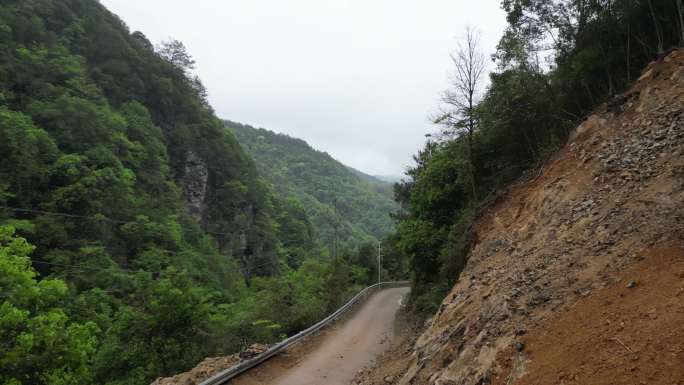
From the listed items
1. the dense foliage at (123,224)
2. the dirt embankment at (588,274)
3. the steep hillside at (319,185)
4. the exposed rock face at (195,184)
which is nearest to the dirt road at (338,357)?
the dirt embankment at (588,274)

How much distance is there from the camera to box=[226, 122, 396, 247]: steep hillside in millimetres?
101562

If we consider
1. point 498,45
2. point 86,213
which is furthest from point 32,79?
point 498,45

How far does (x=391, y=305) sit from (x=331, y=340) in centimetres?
1256

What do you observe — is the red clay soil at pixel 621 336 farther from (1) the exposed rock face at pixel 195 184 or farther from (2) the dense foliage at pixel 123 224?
(1) the exposed rock face at pixel 195 184

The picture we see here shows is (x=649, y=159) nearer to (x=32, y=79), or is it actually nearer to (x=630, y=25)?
(x=630, y=25)

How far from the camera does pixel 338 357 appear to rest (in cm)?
1303

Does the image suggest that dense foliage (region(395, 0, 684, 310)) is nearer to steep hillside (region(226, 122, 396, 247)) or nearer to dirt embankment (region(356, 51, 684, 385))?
dirt embankment (region(356, 51, 684, 385))

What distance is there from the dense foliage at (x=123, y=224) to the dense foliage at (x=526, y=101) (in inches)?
323

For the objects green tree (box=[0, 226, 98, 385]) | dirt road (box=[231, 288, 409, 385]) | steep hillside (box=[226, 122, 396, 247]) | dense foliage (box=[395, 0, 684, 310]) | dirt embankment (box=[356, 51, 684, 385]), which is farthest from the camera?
steep hillside (box=[226, 122, 396, 247])

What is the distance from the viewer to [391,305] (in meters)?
27.0

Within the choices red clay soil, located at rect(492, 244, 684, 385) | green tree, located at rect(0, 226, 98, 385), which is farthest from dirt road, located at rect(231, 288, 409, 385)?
green tree, located at rect(0, 226, 98, 385)

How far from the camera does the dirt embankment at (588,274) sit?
4.40 metres

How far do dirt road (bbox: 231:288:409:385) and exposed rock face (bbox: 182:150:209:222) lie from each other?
34.1 meters

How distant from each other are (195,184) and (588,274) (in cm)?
5024
